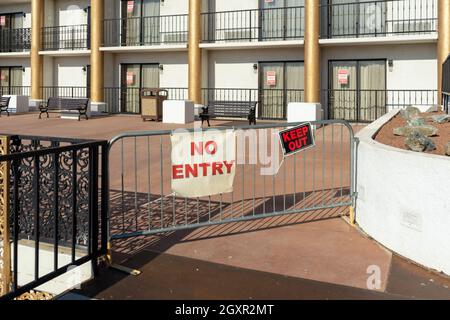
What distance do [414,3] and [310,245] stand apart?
15.9 meters

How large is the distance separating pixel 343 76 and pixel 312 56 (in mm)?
2232

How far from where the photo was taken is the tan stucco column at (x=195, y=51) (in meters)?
20.2

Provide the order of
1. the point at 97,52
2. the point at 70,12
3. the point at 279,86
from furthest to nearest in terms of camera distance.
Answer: the point at 70,12 < the point at 97,52 < the point at 279,86

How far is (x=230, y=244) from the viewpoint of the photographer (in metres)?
5.45

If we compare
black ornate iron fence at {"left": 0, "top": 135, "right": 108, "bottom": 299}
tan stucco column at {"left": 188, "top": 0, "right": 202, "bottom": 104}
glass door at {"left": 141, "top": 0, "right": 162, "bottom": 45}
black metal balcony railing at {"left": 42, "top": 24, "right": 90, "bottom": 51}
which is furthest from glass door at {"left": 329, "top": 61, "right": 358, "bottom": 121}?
black ornate iron fence at {"left": 0, "top": 135, "right": 108, "bottom": 299}

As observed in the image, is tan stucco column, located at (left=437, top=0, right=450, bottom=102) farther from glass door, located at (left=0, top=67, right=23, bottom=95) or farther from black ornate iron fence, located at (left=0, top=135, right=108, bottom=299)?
glass door, located at (left=0, top=67, right=23, bottom=95)

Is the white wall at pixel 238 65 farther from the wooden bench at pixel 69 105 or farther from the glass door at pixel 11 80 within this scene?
the glass door at pixel 11 80

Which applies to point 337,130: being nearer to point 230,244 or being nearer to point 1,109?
point 230,244

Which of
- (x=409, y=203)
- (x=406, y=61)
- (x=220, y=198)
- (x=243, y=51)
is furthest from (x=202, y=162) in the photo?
(x=243, y=51)

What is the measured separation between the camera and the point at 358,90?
19219mm

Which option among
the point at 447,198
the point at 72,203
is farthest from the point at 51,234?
the point at 447,198

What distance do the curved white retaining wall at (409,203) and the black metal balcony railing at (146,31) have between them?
18.1m

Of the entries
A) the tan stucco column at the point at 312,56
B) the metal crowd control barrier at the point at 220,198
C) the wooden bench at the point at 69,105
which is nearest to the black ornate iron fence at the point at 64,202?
the metal crowd control barrier at the point at 220,198

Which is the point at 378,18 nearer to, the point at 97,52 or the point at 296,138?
the point at 97,52
